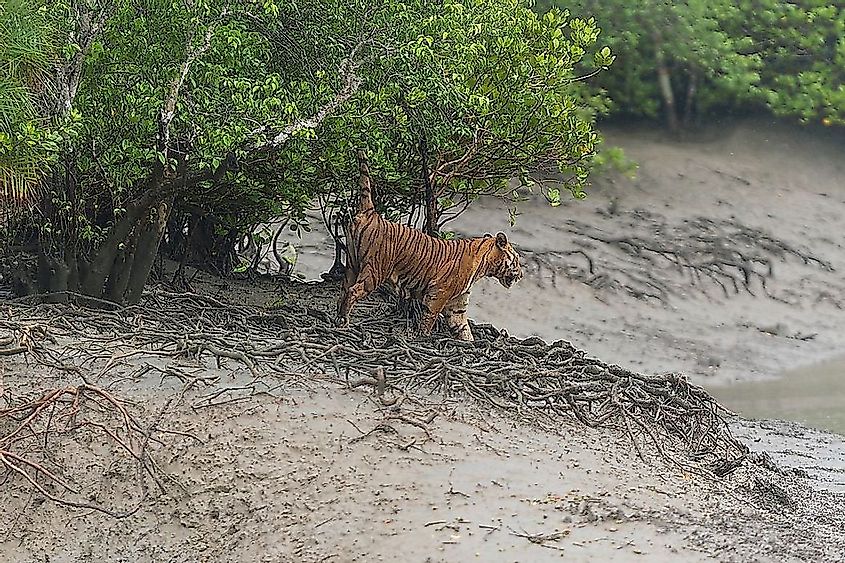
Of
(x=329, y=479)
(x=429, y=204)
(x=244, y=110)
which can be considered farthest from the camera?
(x=429, y=204)

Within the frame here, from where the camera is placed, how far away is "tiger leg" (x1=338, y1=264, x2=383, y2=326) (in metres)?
8.64

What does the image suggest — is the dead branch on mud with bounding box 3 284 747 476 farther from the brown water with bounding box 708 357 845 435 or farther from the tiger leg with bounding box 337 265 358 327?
the brown water with bounding box 708 357 845 435

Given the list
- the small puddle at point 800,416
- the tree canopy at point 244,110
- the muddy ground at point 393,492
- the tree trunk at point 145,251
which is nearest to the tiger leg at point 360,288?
the tree canopy at point 244,110

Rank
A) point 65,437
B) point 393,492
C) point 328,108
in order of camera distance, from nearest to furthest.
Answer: point 393,492 < point 65,437 < point 328,108

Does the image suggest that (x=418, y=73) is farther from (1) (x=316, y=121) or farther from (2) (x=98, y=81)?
(2) (x=98, y=81)

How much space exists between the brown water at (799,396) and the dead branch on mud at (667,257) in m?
2.09

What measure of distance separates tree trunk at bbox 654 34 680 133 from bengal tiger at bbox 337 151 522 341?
9878 millimetres

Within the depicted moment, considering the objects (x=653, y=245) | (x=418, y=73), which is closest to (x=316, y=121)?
(x=418, y=73)

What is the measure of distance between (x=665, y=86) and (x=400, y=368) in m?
12.2

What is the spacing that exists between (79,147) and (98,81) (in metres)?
0.48

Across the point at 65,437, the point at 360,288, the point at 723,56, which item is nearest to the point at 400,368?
the point at 360,288

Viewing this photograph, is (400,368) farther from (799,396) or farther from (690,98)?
(690,98)

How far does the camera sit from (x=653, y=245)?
15.8 metres

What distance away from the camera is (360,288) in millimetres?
8688
